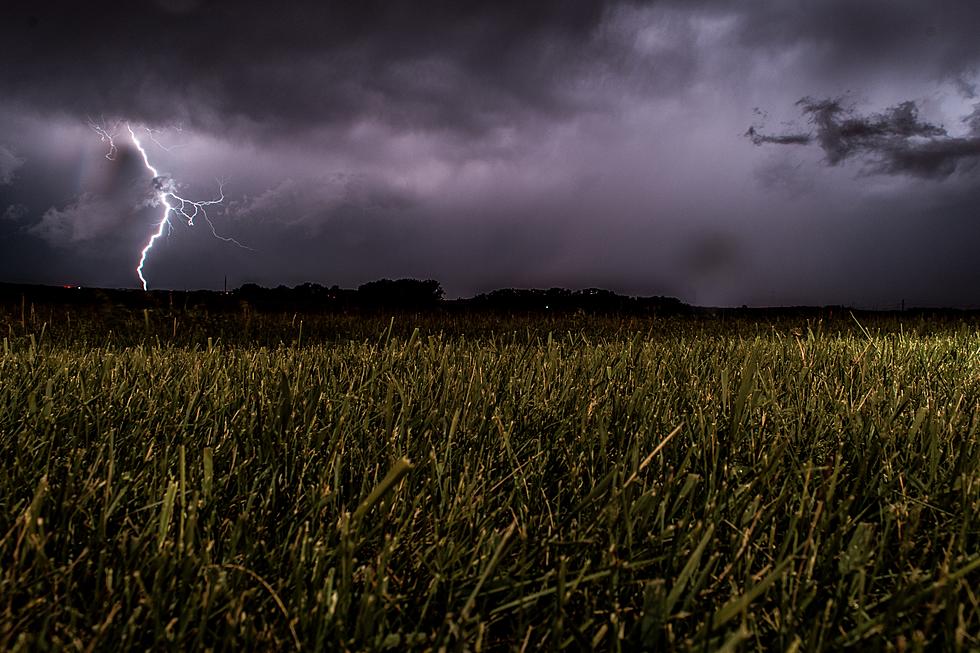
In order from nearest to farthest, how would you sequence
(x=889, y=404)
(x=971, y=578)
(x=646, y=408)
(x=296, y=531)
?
1. (x=971, y=578)
2. (x=296, y=531)
3. (x=646, y=408)
4. (x=889, y=404)

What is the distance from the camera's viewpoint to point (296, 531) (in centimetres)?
122

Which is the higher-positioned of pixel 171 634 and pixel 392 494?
pixel 392 494

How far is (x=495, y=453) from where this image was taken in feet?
5.45

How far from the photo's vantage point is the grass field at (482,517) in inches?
34.2

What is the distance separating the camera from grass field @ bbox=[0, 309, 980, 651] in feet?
Answer: 2.85

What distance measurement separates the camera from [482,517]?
4.08ft

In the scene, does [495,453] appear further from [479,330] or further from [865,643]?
[479,330]

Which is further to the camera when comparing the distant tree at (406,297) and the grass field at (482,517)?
the distant tree at (406,297)

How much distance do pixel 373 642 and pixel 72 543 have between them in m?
0.70

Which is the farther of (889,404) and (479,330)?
(479,330)

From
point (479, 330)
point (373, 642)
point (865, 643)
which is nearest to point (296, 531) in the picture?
point (373, 642)

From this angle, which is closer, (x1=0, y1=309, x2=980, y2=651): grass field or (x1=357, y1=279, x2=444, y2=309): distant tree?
(x1=0, y1=309, x2=980, y2=651): grass field

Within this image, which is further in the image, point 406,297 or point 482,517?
point 406,297

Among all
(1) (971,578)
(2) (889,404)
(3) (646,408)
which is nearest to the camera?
(1) (971,578)
